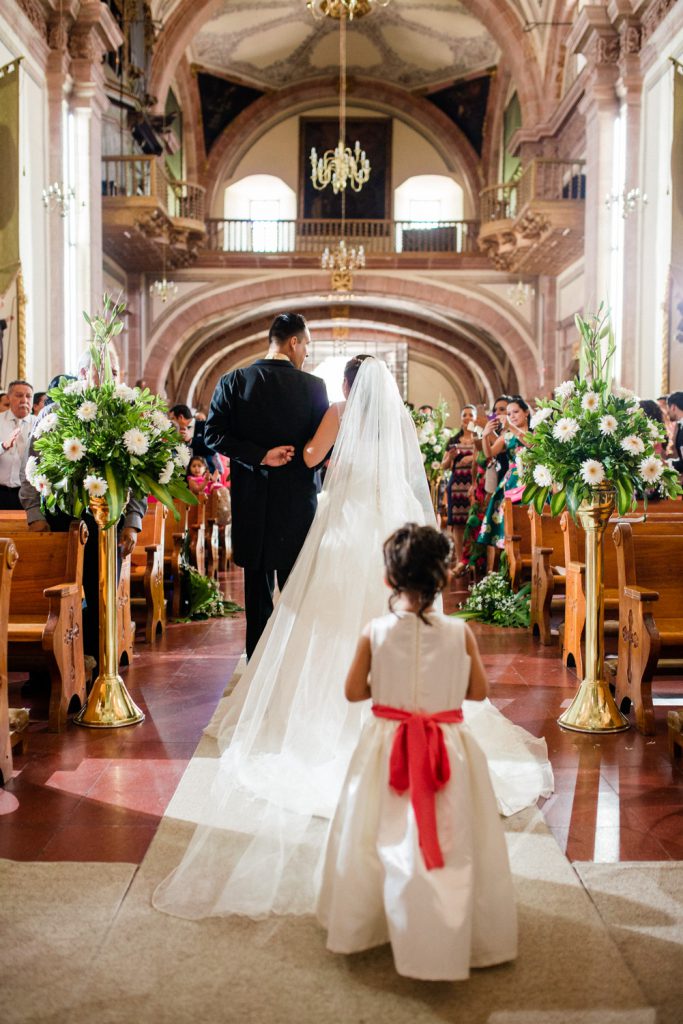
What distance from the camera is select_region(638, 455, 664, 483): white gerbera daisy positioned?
4801 millimetres

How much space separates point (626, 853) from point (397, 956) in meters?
1.20

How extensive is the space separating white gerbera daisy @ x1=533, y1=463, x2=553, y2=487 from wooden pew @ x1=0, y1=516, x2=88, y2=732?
2.26 m

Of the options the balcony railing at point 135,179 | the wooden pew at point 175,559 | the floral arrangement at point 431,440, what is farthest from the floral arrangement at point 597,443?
the balcony railing at point 135,179

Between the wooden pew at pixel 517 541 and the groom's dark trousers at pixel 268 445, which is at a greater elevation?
the groom's dark trousers at pixel 268 445

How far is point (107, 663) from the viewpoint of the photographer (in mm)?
4961

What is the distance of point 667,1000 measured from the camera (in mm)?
2400

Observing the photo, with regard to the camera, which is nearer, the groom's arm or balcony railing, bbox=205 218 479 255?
the groom's arm

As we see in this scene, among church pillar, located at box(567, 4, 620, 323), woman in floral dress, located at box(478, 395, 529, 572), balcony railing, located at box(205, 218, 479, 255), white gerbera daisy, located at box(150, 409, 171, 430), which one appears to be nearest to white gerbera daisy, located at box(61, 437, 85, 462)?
white gerbera daisy, located at box(150, 409, 171, 430)

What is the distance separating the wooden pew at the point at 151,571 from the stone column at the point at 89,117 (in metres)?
6.37

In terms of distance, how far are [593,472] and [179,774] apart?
2.28 metres

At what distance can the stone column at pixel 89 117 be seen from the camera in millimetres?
12758

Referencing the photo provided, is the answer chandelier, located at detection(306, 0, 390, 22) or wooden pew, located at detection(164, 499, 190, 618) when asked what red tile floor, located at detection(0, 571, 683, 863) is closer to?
wooden pew, located at detection(164, 499, 190, 618)

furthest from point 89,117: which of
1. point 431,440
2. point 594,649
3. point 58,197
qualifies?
point 594,649

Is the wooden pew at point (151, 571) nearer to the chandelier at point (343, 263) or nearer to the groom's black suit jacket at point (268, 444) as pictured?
the groom's black suit jacket at point (268, 444)
